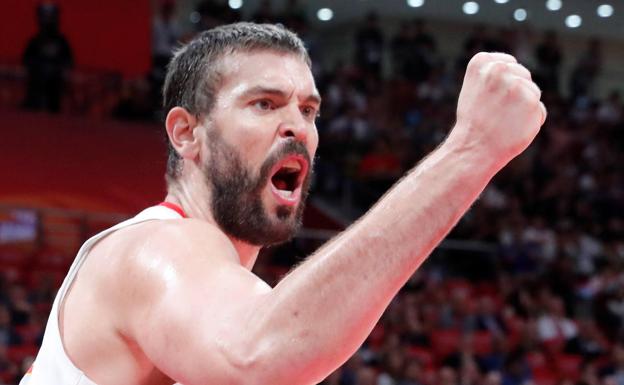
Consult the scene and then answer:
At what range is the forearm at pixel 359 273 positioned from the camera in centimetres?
203

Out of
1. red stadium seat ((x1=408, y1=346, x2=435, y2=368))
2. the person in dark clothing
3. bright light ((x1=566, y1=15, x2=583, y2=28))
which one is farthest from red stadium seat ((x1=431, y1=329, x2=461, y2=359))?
bright light ((x1=566, y1=15, x2=583, y2=28))

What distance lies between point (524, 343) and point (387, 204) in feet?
38.6

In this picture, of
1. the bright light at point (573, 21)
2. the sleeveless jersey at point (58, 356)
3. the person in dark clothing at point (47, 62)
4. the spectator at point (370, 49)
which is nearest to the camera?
the sleeveless jersey at point (58, 356)

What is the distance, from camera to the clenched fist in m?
2.08

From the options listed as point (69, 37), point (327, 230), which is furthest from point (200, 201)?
point (69, 37)

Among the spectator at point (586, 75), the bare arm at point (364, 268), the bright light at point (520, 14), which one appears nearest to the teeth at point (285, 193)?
the bare arm at point (364, 268)

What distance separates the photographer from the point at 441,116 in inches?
706

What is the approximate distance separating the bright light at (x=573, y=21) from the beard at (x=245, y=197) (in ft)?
74.6

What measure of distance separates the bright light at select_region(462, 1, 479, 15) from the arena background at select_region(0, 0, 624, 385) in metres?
2.66

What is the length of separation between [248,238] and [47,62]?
12504 mm

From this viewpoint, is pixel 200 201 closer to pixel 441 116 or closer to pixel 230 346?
pixel 230 346

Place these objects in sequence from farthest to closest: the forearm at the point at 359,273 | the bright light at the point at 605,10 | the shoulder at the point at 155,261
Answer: the bright light at the point at 605,10
the shoulder at the point at 155,261
the forearm at the point at 359,273

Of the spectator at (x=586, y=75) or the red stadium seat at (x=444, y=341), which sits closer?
the red stadium seat at (x=444, y=341)

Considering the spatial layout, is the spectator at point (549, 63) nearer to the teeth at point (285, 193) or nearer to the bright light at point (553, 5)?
the bright light at point (553, 5)
